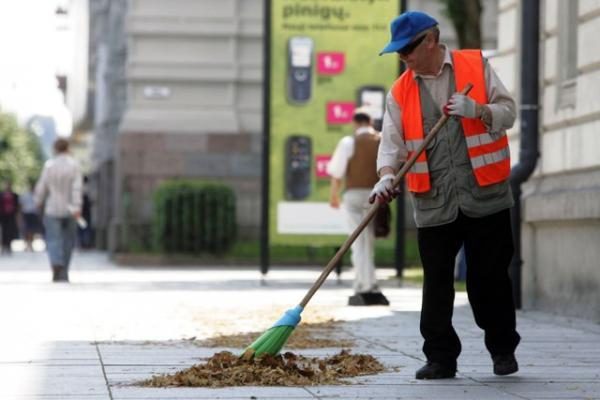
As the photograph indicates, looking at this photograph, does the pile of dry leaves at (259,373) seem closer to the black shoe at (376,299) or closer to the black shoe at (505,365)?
the black shoe at (505,365)

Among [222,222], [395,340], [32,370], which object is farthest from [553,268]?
[222,222]

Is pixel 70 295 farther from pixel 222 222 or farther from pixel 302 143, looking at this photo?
pixel 222 222

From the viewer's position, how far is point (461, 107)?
8.02 meters

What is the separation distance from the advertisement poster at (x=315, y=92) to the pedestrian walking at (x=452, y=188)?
10.3 m

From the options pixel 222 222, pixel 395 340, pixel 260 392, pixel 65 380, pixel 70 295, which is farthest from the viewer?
pixel 222 222

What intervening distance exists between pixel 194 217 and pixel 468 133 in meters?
18.2

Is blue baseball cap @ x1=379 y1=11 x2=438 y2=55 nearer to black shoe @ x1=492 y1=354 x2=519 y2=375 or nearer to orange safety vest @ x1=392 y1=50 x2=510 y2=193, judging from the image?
orange safety vest @ x1=392 y1=50 x2=510 y2=193

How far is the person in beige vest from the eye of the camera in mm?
15102

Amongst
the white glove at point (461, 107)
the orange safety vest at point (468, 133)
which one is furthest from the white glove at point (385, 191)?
the white glove at point (461, 107)

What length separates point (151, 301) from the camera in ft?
51.1

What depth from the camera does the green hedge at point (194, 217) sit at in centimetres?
2625

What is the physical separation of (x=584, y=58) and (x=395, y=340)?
3535mm

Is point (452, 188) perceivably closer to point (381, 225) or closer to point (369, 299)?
point (381, 225)

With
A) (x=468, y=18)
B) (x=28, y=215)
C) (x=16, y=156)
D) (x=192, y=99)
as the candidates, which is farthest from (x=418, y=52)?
(x=16, y=156)
